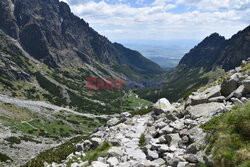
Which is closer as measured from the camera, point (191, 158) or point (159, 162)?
point (191, 158)

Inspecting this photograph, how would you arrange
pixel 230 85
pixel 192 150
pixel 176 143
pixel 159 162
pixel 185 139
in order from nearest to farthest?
pixel 192 150
pixel 159 162
pixel 185 139
pixel 176 143
pixel 230 85

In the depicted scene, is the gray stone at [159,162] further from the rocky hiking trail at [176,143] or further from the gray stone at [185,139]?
the gray stone at [185,139]

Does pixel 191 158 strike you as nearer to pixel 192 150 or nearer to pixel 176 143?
pixel 192 150

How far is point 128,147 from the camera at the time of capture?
21453 mm

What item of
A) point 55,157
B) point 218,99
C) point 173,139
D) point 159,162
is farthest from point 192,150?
point 55,157

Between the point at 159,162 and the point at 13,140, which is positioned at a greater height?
the point at 159,162

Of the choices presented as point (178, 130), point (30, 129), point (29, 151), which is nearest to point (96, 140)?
point (178, 130)

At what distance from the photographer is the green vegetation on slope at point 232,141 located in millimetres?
10789

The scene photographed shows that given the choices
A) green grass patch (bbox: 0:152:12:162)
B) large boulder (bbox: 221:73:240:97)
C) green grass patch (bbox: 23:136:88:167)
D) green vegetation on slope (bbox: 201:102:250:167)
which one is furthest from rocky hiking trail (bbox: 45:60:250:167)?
green grass patch (bbox: 0:152:12:162)

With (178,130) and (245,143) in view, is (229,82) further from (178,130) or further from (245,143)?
(245,143)

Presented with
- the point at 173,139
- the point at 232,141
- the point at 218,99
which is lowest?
the point at 173,139

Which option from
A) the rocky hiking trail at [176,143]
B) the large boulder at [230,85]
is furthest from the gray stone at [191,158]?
the large boulder at [230,85]

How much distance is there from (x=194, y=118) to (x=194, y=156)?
971cm

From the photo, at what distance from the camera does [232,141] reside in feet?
38.5
